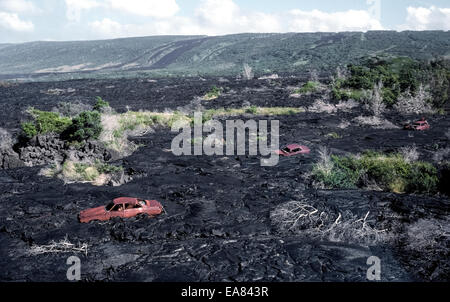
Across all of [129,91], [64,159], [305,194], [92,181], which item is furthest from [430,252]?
[129,91]

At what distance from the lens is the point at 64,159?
2277cm

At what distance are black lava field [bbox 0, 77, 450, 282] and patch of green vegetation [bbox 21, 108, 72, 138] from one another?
3.50 metres

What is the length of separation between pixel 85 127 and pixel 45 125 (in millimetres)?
2972

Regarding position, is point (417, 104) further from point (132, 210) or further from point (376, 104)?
point (132, 210)

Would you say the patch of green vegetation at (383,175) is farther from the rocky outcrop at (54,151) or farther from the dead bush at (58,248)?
the rocky outcrop at (54,151)

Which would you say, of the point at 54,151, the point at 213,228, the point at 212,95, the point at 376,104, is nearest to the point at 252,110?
the point at 212,95

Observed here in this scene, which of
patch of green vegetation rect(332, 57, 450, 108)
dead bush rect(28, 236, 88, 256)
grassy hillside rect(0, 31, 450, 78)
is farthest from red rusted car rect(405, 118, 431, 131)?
grassy hillside rect(0, 31, 450, 78)

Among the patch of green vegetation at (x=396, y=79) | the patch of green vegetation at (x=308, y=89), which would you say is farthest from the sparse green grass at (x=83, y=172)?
the patch of green vegetation at (x=308, y=89)

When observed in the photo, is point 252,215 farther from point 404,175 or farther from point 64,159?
point 64,159

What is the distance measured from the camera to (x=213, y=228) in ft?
45.9

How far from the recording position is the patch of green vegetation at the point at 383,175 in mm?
17516

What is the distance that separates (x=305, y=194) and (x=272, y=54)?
121875 mm

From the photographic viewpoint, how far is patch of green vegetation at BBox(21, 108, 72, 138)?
2409 centimetres

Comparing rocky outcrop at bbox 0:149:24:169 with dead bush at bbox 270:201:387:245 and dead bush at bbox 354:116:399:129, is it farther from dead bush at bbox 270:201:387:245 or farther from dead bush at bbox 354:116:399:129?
dead bush at bbox 354:116:399:129
